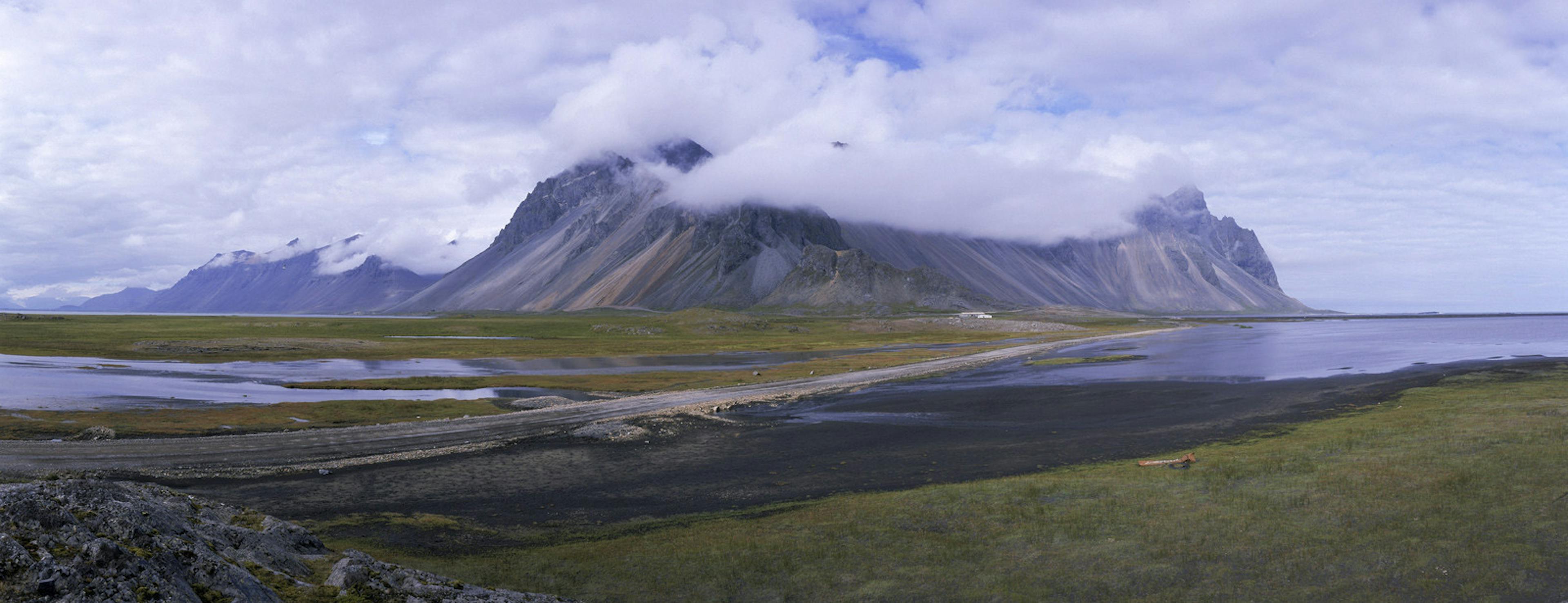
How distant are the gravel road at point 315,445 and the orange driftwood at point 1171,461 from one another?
30115 millimetres

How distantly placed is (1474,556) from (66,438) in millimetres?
58900

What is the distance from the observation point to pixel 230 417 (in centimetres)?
5072

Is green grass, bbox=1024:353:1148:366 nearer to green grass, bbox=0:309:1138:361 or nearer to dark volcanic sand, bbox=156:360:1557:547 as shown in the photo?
dark volcanic sand, bbox=156:360:1557:547

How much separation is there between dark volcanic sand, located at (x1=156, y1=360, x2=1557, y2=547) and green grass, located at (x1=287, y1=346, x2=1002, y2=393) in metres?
20.4

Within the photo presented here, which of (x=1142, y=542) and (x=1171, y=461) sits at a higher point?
(x=1171, y=461)

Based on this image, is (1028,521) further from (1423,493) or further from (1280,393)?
(1280,393)

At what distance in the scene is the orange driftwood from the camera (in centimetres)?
3175

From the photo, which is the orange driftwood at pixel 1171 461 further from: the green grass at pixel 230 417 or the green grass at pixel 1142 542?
the green grass at pixel 230 417

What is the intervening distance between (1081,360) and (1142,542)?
79139mm

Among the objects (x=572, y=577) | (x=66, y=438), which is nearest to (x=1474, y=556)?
(x=572, y=577)

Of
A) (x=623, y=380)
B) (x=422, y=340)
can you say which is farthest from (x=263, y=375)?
(x=422, y=340)

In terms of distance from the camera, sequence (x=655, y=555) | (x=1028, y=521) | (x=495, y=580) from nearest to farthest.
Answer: (x=495, y=580)
(x=655, y=555)
(x=1028, y=521)

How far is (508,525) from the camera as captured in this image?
86.2ft

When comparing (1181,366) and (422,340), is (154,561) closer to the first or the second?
(1181,366)
